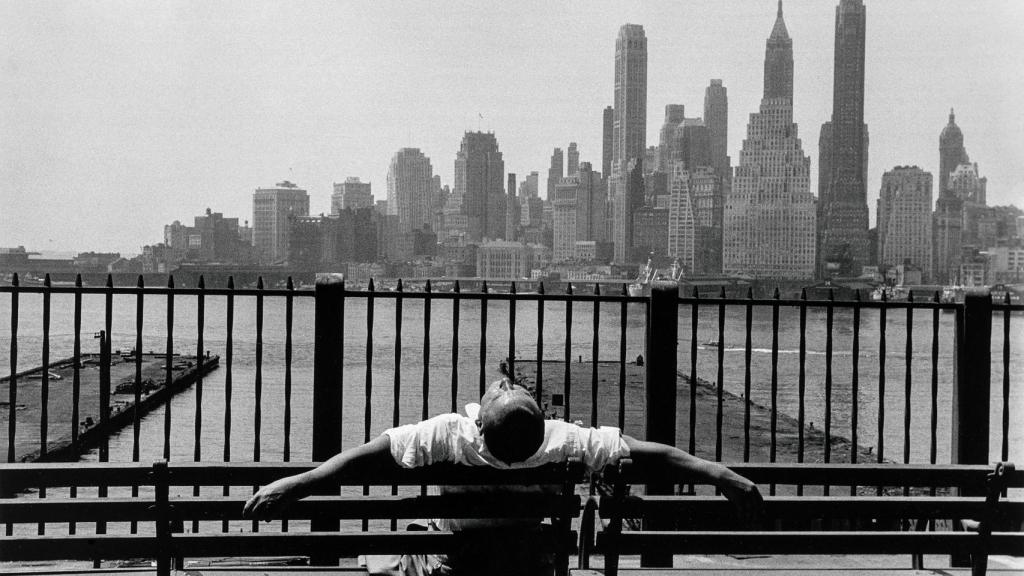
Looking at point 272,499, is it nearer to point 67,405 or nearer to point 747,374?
point 747,374

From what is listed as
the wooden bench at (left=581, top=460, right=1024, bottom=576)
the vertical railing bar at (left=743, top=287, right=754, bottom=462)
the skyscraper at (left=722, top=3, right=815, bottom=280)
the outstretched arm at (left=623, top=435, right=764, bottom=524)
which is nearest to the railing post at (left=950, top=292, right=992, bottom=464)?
the vertical railing bar at (left=743, top=287, right=754, bottom=462)

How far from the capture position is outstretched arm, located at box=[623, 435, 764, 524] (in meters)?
3.18

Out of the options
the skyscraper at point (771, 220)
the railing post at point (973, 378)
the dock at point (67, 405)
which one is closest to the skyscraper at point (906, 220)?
the skyscraper at point (771, 220)

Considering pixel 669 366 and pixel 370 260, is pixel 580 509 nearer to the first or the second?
pixel 669 366

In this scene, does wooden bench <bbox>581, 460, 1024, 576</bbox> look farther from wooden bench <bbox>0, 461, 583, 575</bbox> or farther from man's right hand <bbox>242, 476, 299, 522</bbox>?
man's right hand <bbox>242, 476, 299, 522</bbox>

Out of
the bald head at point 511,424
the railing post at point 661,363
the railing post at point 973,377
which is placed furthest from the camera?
the railing post at point 973,377

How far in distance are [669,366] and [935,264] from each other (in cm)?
18587

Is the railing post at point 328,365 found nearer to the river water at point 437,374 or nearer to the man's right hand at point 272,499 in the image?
the river water at point 437,374

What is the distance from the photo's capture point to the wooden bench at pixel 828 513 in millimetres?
3289

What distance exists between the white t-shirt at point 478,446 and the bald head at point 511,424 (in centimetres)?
9

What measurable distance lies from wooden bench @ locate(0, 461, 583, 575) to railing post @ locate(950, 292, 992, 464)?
3.29 m

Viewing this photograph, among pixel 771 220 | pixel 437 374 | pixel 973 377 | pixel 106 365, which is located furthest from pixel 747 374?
pixel 771 220

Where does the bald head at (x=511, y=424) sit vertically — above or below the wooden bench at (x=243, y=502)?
above

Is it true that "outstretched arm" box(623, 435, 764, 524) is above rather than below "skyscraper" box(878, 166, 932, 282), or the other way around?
below
